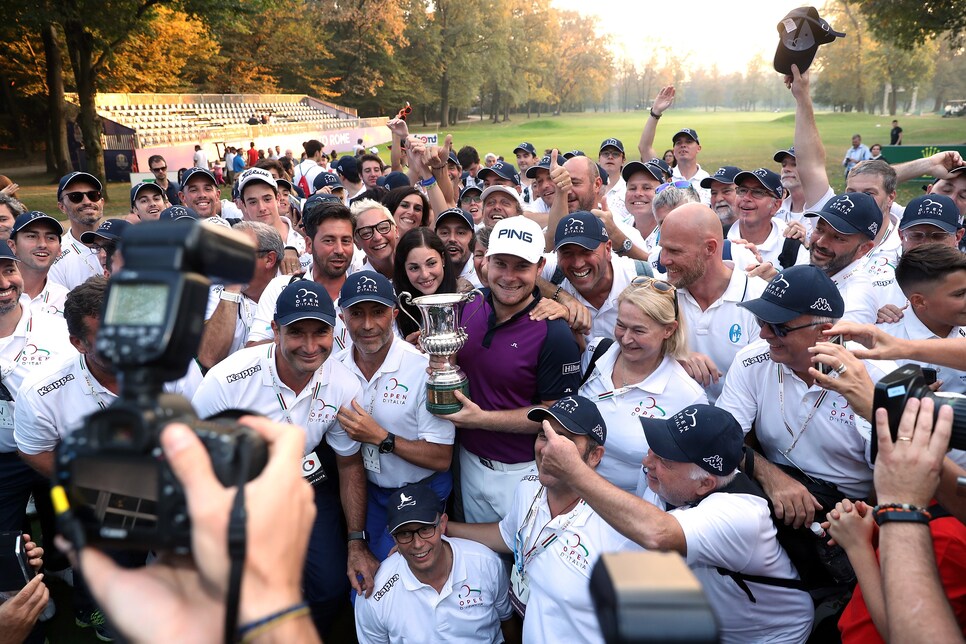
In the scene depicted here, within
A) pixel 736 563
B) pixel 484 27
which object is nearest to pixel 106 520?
pixel 736 563

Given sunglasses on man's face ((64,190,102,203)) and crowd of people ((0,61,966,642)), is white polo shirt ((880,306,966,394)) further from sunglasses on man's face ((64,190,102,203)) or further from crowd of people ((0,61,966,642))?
sunglasses on man's face ((64,190,102,203))

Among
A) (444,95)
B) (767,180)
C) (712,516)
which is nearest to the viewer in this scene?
(712,516)

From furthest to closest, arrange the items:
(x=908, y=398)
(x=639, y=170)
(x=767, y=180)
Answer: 1. (x=639, y=170)
2. (x=767, y=180)
3. (x=908, y=398)

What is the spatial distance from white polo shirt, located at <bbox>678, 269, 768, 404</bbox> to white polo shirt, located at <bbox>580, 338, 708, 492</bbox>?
0.61 meters

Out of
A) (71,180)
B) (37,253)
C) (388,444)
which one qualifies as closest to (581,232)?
(388,444)

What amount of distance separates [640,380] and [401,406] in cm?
155

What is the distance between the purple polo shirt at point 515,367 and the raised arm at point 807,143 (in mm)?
3005

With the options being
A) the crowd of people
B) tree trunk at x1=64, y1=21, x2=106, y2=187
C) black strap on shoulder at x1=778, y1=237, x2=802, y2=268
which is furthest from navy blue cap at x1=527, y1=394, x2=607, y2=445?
tree trunk at x1=64, y1=21, x2=106, y2=187

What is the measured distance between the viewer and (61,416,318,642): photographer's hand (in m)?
1.30

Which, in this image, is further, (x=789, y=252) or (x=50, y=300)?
(x=789, y=252)

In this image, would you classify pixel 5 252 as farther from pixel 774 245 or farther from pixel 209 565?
pixel 774 245

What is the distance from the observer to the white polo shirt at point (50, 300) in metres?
5.60

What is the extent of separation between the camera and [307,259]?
687 centimetres

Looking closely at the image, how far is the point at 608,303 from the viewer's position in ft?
15.8
